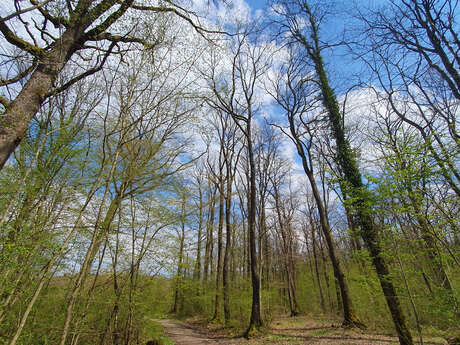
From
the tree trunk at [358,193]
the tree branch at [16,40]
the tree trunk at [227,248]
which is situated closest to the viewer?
the tree branch at [16,40]

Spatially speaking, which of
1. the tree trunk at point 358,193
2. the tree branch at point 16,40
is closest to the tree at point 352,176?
the tree trunk at point 358,193

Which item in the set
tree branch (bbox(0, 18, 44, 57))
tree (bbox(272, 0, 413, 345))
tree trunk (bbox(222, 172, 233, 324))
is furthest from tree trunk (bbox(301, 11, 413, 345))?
tree trunk (bbox(222, 172, 233, 324))

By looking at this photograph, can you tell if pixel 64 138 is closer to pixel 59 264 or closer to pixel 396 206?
pixel 59 264

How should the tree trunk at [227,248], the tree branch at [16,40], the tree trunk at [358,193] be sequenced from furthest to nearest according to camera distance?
the tree trunk at [227,248]
the tree trunk at [358,193]
the tree branch at [16,40]

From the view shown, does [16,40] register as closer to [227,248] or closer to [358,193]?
[358,193]

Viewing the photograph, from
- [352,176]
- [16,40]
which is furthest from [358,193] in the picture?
[16,40]

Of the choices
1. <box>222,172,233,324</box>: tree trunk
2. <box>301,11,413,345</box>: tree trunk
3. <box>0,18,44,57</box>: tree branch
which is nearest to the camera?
<box>0,18,44,57</box>: tree branch

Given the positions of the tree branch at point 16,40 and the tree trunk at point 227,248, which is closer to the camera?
the tree branch at point 16,40

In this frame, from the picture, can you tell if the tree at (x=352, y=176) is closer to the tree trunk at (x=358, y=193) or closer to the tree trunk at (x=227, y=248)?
the tree trunk at (x=358, y=193)

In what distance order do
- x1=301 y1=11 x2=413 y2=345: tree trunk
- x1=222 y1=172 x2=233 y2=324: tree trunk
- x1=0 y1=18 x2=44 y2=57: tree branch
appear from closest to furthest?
x1=0 y1=18 x2=44 y2=57: tree branch → x1=301 y1=11 x2=413 y2=345: tree trunk → x1=222 y1=172 x2=233 y2=324: tree trunk

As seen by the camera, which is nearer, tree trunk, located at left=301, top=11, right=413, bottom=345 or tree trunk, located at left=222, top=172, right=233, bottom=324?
tree trunk, located at left=301, top=11, right=413, bottom=345

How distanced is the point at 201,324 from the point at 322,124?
12.3m

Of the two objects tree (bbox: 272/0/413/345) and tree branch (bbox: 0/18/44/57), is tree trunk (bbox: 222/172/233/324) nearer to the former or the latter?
tree (bbox: 272/0/413/345)

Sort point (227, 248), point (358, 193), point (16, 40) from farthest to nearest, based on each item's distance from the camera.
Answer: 1. point (227, 248)
2. point (358, 193)
3. point (16, 40)
